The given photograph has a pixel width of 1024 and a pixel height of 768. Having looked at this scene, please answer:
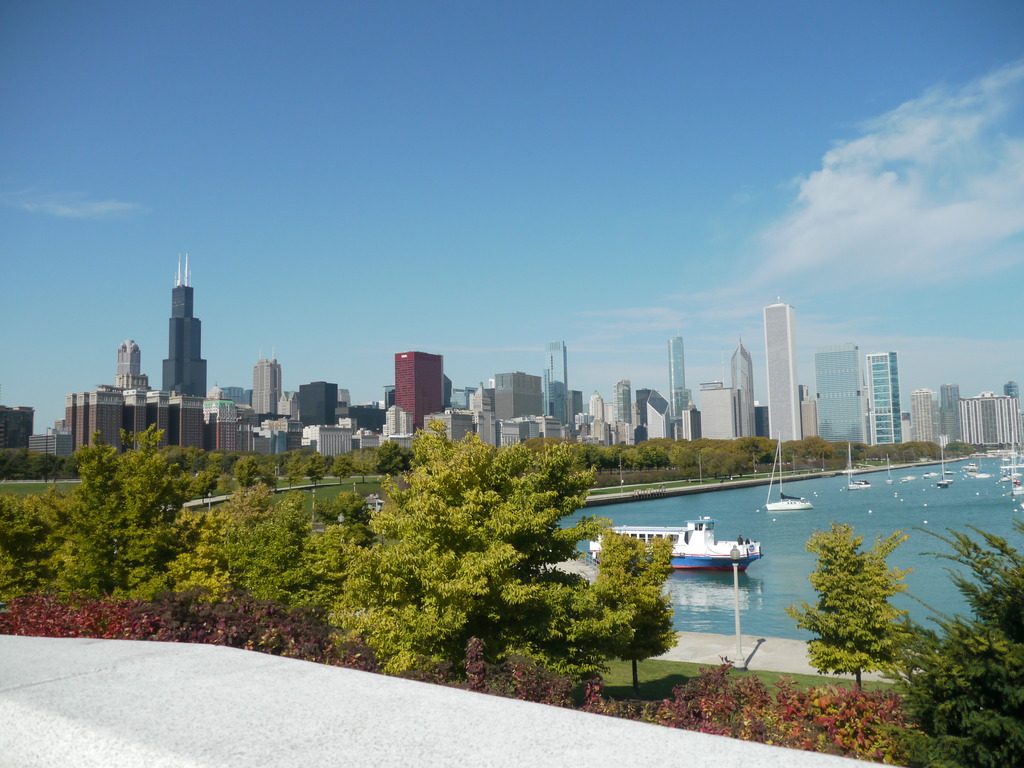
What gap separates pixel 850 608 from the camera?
21125 mm

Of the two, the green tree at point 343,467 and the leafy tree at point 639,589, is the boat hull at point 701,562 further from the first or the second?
the green tree at point 343,467

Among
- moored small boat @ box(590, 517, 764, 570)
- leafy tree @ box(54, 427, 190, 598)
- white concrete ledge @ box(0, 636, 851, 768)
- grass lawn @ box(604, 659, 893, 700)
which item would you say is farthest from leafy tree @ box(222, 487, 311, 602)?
moored small boat @ box(590, 517, 764, 570)

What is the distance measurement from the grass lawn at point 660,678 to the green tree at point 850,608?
2.38 feet

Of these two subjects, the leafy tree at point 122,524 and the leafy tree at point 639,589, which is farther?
the leafy tree at point 639,589

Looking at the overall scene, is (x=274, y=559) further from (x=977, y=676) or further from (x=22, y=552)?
(x=977, y=676)

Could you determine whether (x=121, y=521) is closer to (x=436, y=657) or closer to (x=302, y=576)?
(x=302, y=576)

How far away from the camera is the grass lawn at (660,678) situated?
850 inches

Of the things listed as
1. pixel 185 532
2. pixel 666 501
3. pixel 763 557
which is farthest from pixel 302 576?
pixel 666 501

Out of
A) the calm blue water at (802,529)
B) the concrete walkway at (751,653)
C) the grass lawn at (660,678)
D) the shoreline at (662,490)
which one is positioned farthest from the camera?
the shoreline at (662,490)

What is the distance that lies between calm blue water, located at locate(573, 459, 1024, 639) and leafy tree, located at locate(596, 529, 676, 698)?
490 cm

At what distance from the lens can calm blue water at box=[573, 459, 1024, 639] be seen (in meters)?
40.3

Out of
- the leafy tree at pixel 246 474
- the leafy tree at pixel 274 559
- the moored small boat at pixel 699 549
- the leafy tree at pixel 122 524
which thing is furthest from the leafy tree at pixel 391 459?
the leafy tree at pixel 122 524

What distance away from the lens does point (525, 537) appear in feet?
46.2

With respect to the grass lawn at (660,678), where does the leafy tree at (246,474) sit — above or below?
above
